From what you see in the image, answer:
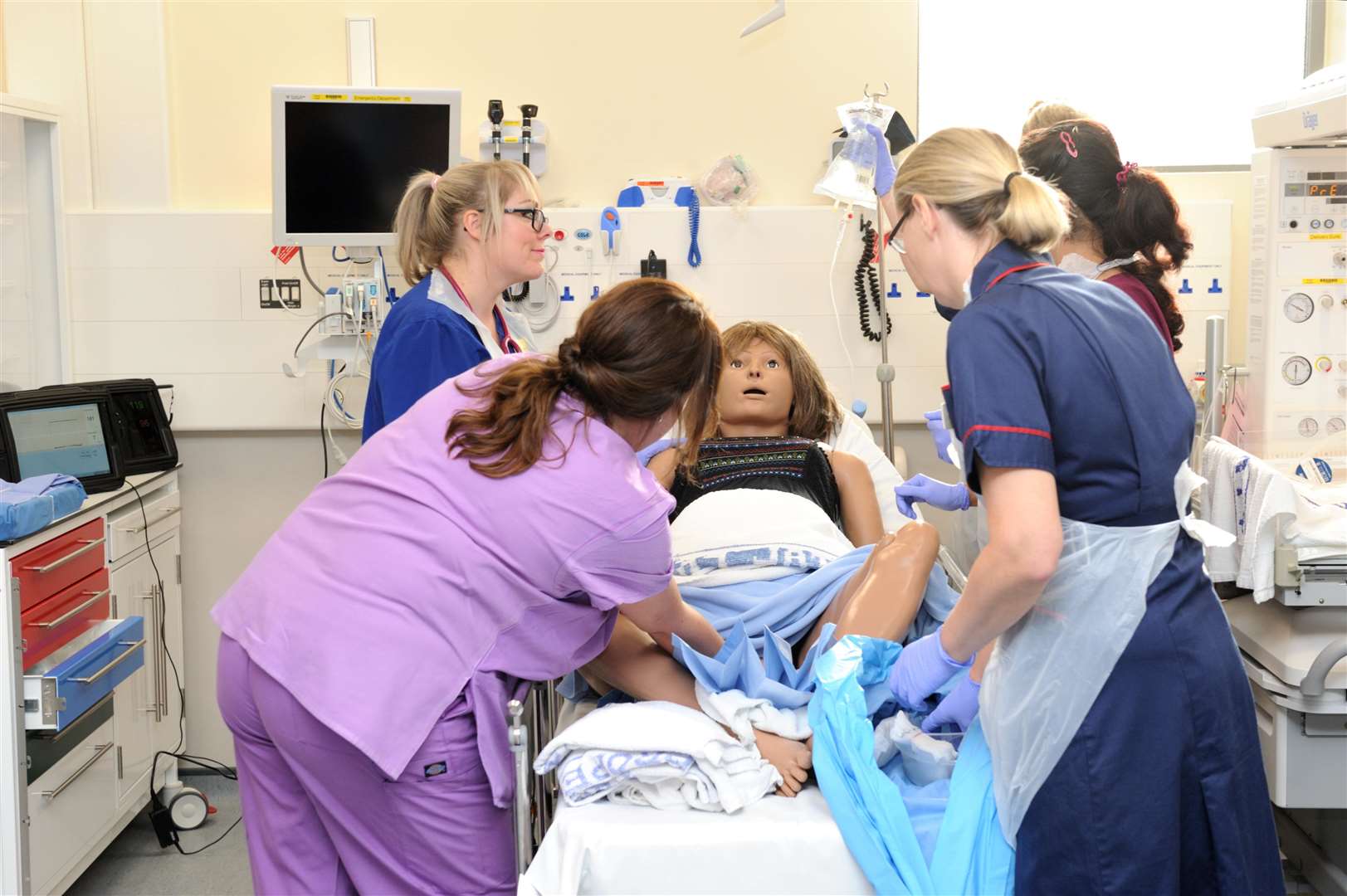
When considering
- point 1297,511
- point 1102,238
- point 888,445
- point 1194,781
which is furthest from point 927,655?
point 888,445

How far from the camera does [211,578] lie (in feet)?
12.0

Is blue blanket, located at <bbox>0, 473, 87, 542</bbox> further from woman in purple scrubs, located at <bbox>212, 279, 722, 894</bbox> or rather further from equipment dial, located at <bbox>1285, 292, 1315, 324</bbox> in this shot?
equipment dial, located at <bbox>1285, 292, 1315, 324</bbox>

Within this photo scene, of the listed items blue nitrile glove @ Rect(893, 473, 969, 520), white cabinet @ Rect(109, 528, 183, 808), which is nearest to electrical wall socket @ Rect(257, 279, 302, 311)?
white cabinet @ Rect(109, 528, 183, 808)

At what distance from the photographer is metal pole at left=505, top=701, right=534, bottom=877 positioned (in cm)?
162

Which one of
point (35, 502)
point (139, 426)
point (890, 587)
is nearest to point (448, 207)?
point (35, 502)

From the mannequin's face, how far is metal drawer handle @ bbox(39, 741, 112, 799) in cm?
164

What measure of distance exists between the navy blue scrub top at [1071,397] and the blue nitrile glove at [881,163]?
1.33 m

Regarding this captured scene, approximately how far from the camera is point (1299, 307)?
2840mm

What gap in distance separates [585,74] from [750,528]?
169 cm

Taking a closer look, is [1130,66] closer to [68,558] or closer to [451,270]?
[451,270]

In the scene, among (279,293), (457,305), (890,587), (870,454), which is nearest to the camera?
(890,587)

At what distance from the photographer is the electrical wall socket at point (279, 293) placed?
349 centimetres

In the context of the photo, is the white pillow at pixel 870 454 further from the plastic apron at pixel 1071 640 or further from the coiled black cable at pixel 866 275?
the plastic apron at pixel 1071 640

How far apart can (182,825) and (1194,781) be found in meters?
2.66
